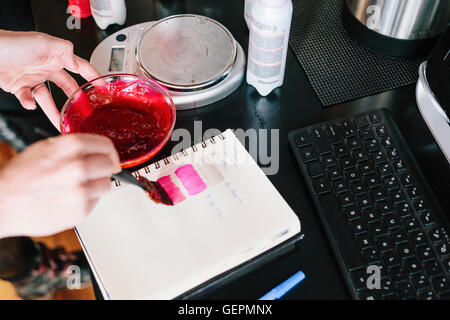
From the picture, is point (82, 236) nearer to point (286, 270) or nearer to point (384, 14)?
point (286, 270)

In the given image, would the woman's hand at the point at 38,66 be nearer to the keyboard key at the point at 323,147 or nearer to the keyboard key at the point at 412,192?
the keyboard key at the point at 323,147

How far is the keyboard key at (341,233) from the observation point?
0.60 metres

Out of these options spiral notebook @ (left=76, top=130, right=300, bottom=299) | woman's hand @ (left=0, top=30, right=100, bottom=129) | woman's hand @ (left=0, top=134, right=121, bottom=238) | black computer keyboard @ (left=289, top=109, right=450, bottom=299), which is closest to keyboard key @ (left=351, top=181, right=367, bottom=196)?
black computer keyboard @ (left=289, top=109, right=450, bottom=299)

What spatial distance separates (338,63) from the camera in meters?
0.81

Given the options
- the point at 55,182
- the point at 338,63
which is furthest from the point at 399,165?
the point at 55,182

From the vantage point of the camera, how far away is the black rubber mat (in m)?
0.78

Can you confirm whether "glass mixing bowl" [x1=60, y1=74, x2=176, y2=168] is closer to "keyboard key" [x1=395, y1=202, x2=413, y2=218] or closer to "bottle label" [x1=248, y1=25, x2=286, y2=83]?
"bottle label" [x1=248, y1=25, x2=286, y2=83]

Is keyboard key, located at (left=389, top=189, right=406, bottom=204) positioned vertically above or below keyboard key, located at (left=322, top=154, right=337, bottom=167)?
below

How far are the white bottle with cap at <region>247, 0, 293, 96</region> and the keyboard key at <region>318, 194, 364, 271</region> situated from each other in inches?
8.7

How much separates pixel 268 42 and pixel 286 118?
14cm

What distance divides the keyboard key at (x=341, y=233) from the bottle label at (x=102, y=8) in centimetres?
51
